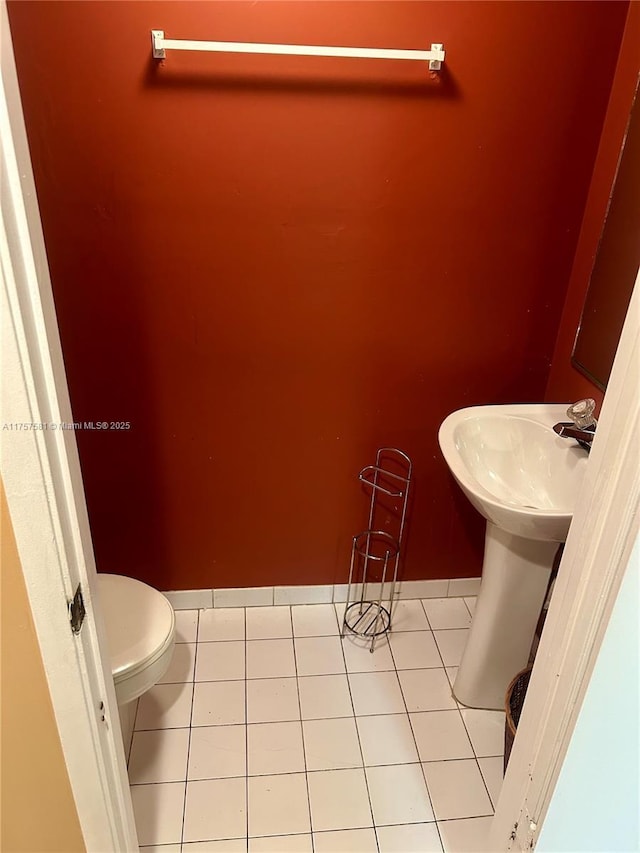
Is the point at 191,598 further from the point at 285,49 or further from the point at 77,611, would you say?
the point at 285,49

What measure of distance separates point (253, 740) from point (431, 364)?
1226 mm

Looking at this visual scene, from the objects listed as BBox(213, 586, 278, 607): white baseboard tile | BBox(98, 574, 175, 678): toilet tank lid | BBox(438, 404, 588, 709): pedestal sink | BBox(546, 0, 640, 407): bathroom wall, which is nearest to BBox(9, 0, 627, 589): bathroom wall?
BBox(546, 0, 640, 407): bathroom wall

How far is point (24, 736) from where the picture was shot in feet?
2.78

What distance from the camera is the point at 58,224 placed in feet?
5.23

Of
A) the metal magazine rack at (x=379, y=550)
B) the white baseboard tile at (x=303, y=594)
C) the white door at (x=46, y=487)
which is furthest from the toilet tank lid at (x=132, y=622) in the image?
the metal magazine rack at (x=379, y=550)

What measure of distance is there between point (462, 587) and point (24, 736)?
1.74 meters

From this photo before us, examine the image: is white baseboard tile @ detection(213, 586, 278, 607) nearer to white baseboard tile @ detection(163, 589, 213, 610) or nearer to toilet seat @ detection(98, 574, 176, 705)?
white baseboard tile @ detection(163, 589, 213, 610)

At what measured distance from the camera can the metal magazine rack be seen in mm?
2039

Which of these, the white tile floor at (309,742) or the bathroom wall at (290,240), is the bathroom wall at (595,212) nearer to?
the bathroom wall at (290,240)

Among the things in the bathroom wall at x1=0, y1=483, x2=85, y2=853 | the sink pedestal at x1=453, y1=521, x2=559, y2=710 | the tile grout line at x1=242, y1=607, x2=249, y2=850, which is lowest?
the tile grout line at x1=242, y1=607, x2=249, y2=850

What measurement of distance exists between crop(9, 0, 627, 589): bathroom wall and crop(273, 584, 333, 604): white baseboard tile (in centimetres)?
19

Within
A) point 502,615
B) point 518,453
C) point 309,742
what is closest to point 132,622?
point 309,742

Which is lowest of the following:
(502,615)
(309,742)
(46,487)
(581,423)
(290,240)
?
(309,742)

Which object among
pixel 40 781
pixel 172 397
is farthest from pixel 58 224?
pixel 40 781
